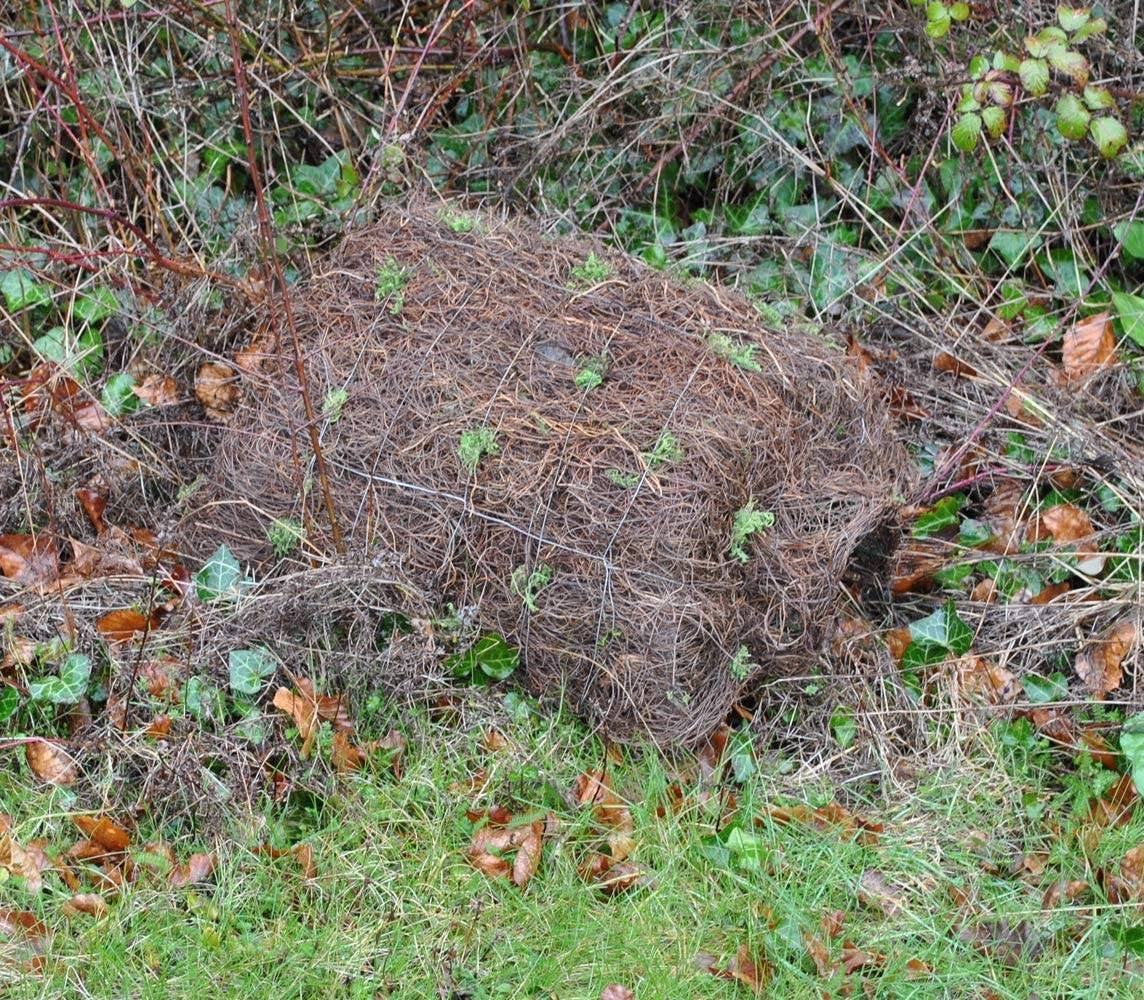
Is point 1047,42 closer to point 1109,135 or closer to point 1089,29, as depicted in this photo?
point 1089,29

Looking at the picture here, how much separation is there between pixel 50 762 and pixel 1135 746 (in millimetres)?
2769

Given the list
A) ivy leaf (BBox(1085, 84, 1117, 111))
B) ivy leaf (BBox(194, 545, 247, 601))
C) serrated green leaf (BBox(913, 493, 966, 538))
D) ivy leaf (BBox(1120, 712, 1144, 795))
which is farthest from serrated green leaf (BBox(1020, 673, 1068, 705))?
ivy leaf (BBox(194, 545, 247, 601))

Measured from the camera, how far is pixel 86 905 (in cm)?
294

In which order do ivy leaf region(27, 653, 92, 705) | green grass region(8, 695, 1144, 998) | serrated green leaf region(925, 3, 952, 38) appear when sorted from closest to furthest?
green grass region(8, 695, 1144, 998) < ivy leaf region(27, 653, 92, 705) < serrated green leaf region(925, 3, 952, 38)

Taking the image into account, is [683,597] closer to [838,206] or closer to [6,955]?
[6,955]

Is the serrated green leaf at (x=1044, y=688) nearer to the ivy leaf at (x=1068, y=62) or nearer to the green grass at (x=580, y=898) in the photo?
the green grass at (x=580, y=898)

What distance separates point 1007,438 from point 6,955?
3167 mm

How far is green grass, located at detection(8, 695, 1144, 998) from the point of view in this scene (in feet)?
9.17

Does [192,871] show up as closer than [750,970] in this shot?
No

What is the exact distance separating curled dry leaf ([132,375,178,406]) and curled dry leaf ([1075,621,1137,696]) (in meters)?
2.86

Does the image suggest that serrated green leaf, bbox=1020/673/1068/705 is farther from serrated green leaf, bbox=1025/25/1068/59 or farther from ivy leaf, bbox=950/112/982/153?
serrated green leaf, bbox=1025/25/1068/59

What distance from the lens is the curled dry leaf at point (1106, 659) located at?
3.53 meters

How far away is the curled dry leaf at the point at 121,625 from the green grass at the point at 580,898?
1.51 ft

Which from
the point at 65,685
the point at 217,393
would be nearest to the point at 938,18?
the point at 217,393
